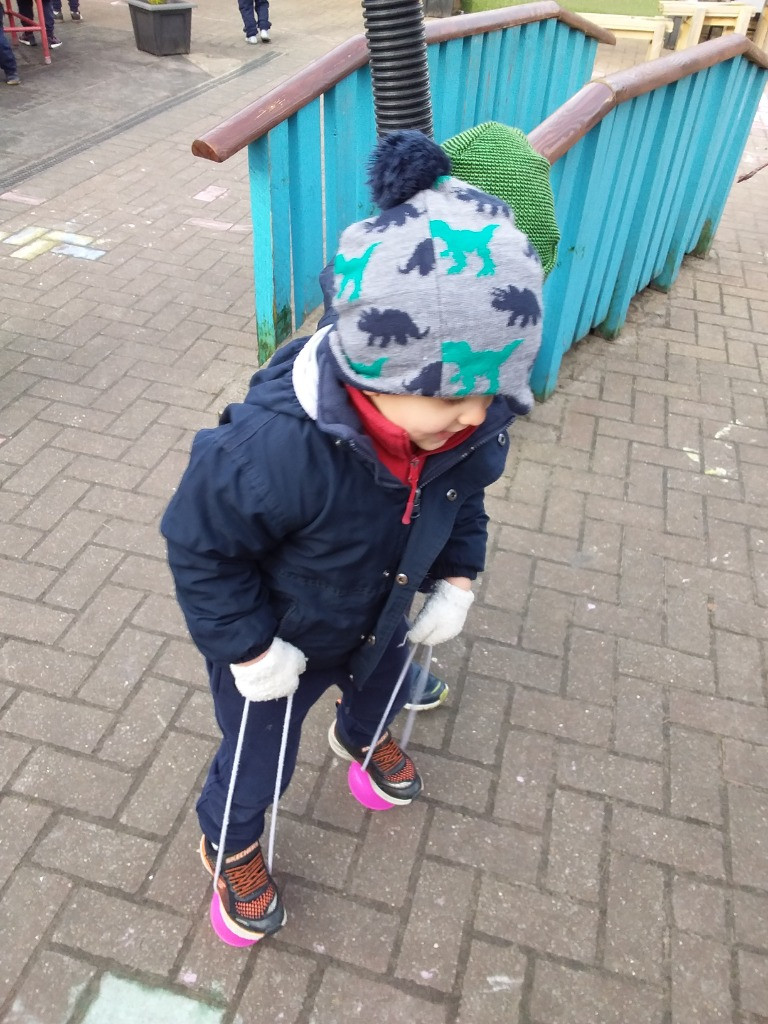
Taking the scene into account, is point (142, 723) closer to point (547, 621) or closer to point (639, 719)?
point (547, 621)

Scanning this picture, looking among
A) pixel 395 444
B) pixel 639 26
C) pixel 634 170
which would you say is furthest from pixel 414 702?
pixel 639 26

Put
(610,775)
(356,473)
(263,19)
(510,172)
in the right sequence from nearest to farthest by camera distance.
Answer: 1. (356,473)
2. (510,172)
3. (610,775)
4. (263,19)

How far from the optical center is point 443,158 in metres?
1.26

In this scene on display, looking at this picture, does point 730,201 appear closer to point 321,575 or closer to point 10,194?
point 10,194

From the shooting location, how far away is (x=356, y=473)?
145 centimetres

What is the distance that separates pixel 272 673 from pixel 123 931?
89 centimetres

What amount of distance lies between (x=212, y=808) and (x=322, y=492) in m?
0.94

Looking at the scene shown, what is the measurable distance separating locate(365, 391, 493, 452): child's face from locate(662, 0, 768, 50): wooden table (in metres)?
10.4

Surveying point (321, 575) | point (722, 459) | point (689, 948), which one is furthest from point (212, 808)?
point (722, 459)

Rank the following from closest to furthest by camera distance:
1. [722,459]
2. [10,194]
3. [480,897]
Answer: [480,897]
[722,459]
[10,194]

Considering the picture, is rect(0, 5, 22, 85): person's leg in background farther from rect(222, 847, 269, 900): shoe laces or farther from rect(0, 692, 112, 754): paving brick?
rect(222, 847, 269, 900): shoe laces

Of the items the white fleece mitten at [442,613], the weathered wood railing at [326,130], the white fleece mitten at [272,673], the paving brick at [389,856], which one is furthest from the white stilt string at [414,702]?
the weathered wood railing at [326,130]

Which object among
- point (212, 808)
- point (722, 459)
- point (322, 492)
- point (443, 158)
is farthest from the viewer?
point (722, 459)

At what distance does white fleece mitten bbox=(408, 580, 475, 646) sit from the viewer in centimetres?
190
